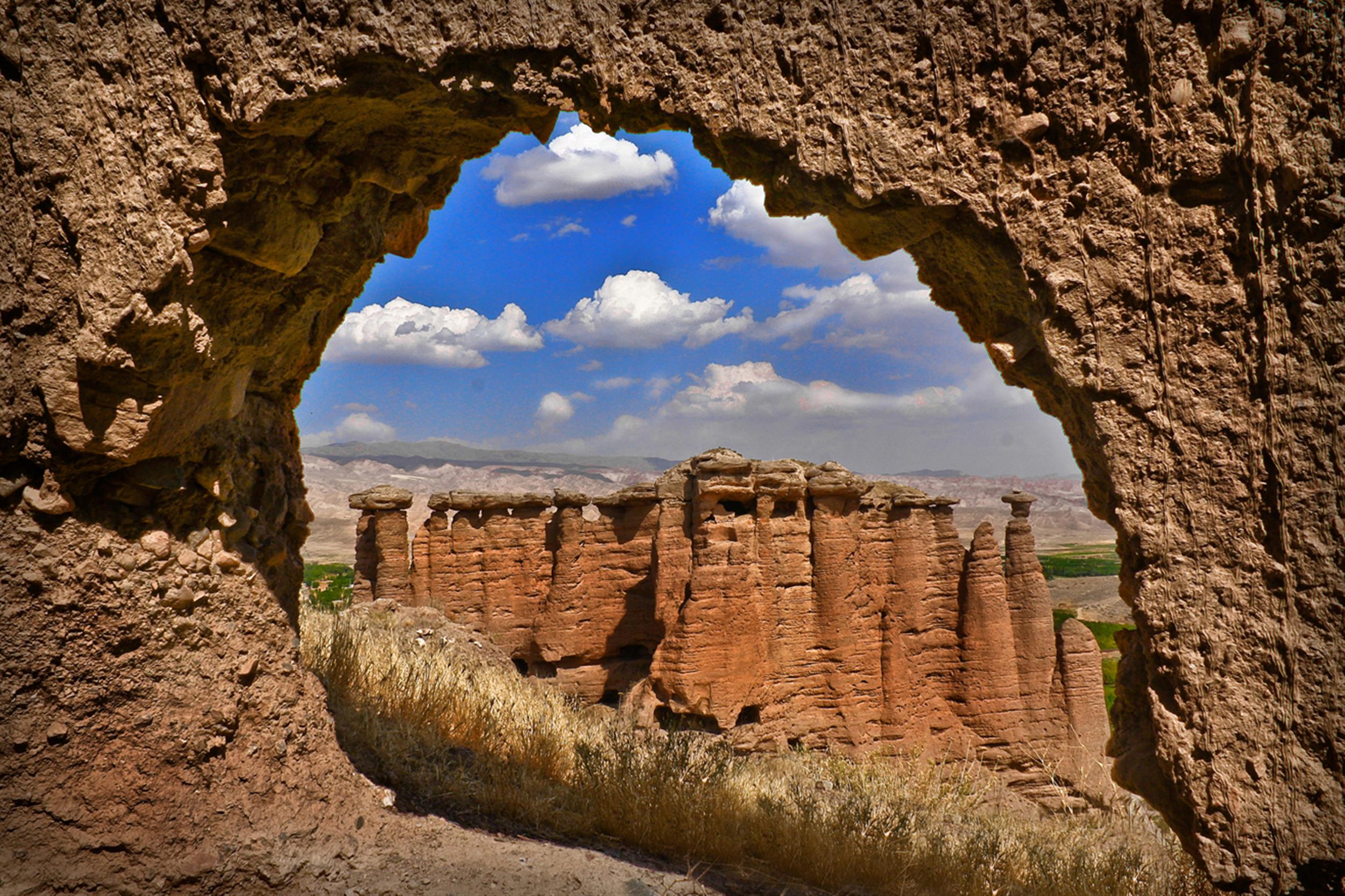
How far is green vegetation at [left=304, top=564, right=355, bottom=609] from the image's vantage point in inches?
486

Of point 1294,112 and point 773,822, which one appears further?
point 773,822

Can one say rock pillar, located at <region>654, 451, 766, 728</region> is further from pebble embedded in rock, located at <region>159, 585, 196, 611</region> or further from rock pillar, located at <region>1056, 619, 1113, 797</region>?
pebble embedded in rock, located at <region>159, 585, 196, 611</region>

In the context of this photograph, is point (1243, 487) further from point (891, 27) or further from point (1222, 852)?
point (891, 27)

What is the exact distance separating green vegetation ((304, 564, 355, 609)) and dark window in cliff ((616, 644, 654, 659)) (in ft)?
17.1

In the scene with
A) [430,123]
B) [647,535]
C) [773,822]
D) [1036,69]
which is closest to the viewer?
[1036,69]

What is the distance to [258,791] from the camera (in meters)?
3.67

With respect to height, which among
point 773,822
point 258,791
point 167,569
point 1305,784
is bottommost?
point 773,822

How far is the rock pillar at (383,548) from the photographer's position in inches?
591

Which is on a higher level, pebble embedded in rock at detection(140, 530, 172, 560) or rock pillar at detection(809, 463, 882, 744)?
pebble embedded in rock at detection(140, 530, 172, 560)

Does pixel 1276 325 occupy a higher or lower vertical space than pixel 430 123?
lower

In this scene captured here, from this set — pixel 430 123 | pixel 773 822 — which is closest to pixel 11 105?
pixel 430 123

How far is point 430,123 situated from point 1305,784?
4.22m

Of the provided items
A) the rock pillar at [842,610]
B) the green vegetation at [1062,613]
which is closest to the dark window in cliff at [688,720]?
the rock pillar at [842,610]

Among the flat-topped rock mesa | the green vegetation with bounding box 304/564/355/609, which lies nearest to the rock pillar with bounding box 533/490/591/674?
the flat-topped rock mesa
